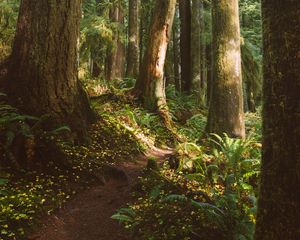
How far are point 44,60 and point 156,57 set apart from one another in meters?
5.45

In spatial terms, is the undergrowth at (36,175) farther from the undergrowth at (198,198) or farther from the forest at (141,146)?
the undergrowth at (198,198)

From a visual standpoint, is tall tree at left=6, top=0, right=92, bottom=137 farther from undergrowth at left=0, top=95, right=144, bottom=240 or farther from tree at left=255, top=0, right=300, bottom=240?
tree at left=255, top=0, right=300, bottom=240

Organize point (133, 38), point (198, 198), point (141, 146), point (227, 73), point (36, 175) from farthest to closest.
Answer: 1. point (133, 38)
2. point (141, 146)
3. point (227, 73)
4. point (36, 175)
5. point (198, 198)

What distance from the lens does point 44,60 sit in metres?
6.60

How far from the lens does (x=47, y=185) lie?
5.70 metres

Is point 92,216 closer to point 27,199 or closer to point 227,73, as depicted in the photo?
point 27,199

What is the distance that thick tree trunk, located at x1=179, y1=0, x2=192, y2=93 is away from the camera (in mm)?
16391

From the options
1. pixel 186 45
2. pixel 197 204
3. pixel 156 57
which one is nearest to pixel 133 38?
pixel 186 45

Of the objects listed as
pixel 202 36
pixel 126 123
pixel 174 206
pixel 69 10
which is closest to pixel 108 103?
pixel 126 123

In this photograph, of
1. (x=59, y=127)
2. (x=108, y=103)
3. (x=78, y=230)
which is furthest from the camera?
(x=108, y=103)

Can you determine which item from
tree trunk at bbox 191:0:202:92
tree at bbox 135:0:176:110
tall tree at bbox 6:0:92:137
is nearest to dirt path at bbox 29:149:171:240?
tall tree at bbox 6:0:92:137

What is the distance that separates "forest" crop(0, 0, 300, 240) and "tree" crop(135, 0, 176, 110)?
3 centimetres

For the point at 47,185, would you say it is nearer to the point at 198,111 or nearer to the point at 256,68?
the point at 198,111

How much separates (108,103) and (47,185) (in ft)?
18.2
